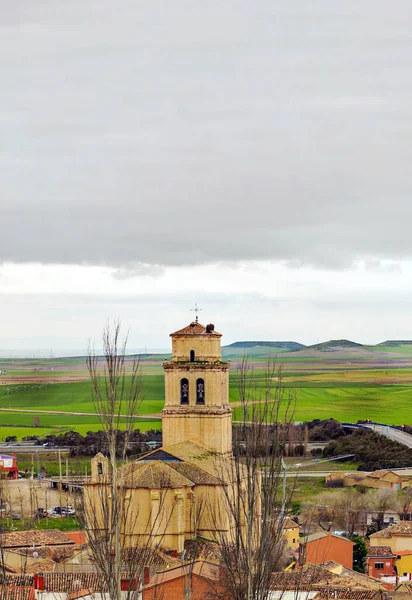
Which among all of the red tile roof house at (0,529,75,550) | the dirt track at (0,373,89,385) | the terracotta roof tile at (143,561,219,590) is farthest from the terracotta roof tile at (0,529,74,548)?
the dirt track at (0,373,89,385)

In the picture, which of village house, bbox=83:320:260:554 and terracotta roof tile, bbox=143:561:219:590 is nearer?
terracotta roof tile, bbox=143:561:219:590

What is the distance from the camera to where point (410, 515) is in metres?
67.8

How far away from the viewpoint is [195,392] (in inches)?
1953

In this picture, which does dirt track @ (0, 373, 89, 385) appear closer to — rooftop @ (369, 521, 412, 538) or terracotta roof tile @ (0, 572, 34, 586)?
rooftop @ (369, 521, 412, 538)

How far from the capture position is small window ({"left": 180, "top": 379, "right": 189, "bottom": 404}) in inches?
1955

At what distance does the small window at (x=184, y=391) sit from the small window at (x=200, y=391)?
1.40 feet

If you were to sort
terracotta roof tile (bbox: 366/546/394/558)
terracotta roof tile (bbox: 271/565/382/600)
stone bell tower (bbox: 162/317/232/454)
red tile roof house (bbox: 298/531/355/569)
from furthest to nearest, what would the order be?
1. terracotta roof tile (bbox: 366/546/394/558)
2. red tile roof house (bbox: 298/531/355/569)
3. stone bell tower (bbox: 162/317/232/454)
4. terracotta roof tile (bbox: 271/565/382/600)

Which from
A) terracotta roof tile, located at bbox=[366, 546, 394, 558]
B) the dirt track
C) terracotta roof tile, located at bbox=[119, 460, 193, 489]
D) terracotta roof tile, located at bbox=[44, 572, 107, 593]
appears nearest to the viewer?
terracotta roof tile, located at bbox=[44, 572, 107, 593]

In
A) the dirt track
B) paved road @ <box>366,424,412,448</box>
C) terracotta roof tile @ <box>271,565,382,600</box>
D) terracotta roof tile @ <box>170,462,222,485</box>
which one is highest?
the dirt track

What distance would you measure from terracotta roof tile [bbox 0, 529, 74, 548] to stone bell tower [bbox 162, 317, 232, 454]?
629 cm

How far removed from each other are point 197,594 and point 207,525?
797cm

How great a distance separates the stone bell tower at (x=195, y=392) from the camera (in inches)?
1945

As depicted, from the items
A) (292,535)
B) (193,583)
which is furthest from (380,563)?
(193,583)

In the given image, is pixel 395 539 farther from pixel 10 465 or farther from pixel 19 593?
pixel 10 465
